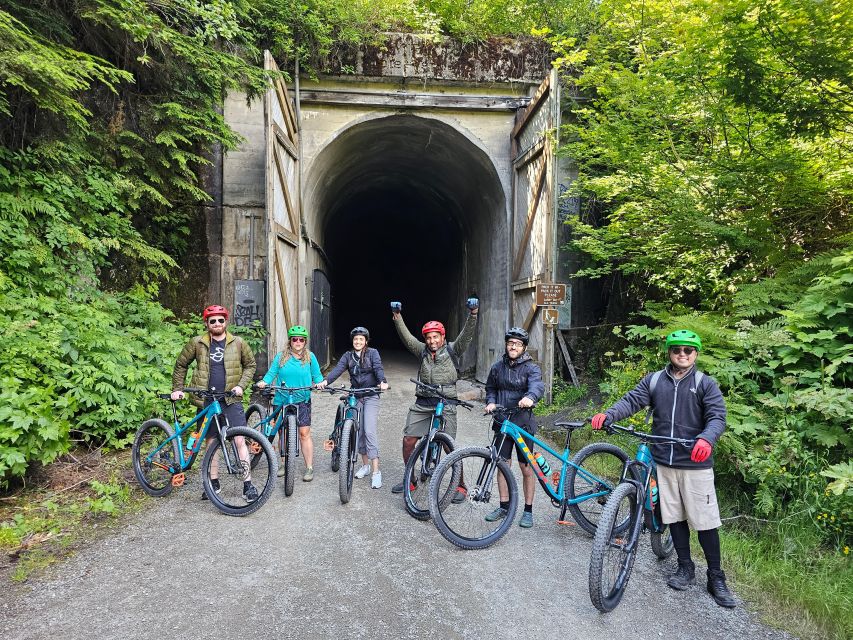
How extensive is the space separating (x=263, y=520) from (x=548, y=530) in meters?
2.61

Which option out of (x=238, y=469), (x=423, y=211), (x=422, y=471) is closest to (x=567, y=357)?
(x=422, y=471)

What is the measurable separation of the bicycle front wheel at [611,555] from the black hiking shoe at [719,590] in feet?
2.00

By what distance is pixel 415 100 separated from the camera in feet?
35.9

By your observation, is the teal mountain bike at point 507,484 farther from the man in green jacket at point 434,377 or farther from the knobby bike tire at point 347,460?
the knobby bike tire at point 347,460

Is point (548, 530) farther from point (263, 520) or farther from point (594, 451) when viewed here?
point (263, 520)

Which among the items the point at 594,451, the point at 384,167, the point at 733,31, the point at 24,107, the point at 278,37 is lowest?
the point at 594,451

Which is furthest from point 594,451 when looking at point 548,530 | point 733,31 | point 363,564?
point 733,31

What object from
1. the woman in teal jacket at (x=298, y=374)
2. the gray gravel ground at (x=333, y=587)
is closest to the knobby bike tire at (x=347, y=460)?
the gray gravel ground at (x=333, y=587)

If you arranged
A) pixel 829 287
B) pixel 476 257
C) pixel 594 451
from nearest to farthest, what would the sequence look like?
pixel 594 451 → pixel 829 287 → pixel 476 257

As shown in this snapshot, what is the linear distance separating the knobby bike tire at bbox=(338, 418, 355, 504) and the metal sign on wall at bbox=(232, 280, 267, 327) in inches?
207

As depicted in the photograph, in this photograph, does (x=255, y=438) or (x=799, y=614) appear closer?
(x=799, y=614)

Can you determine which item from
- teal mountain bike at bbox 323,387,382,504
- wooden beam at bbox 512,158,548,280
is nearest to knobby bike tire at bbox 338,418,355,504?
teal mountain bike at bbox 323,387,382,504

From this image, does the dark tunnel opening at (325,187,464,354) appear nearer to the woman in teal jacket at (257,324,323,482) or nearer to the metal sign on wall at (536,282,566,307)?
the metal sign on wall at (536,282,566,307)

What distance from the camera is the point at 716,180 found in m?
6.41
